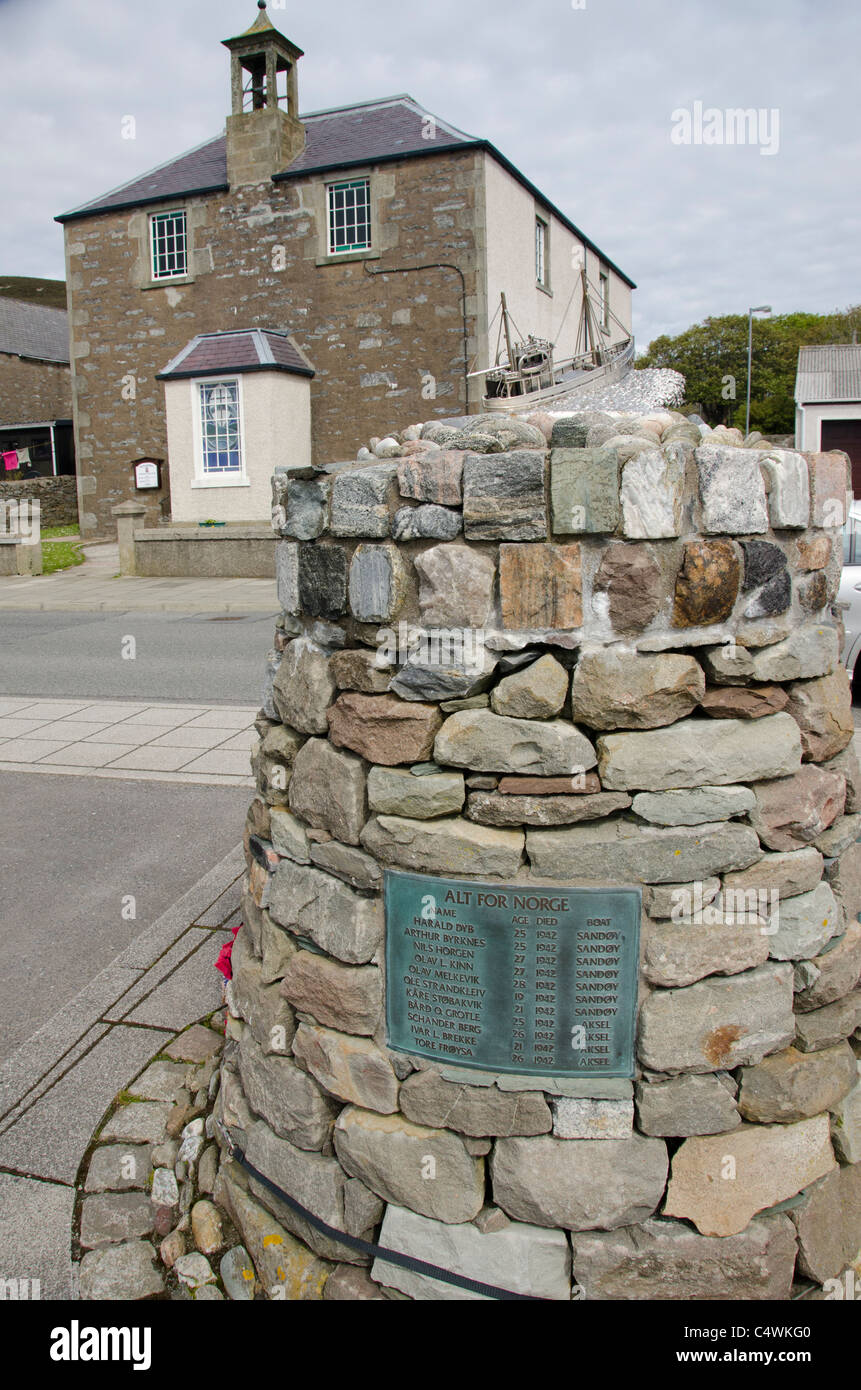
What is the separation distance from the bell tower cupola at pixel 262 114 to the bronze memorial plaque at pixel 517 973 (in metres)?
22.9

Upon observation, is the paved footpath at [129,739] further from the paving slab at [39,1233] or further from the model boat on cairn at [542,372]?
the model boat on cairn at [542,372]

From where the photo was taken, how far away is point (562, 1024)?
2689mm

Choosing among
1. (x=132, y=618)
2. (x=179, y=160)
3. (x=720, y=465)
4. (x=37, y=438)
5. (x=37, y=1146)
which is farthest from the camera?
(x=37, y=438)

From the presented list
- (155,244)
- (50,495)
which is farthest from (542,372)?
(50,495)

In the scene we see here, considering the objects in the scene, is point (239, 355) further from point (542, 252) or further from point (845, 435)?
point (845, 435)

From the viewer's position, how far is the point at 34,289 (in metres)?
57.8

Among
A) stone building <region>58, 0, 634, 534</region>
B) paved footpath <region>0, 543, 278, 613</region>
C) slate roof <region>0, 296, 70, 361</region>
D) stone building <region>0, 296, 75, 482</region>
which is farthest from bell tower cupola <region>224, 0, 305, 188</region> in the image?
slate roof <region>0, 296, 70, 361</region>

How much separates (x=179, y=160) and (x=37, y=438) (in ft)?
44.5

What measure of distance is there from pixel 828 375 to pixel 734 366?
57.3 ft

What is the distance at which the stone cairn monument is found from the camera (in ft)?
8.44

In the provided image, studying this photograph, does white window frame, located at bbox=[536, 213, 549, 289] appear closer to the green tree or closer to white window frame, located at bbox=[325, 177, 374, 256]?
white window frame, located at bbox=[325, 177, 374, 256]

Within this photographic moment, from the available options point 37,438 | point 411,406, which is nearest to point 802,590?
point 411,406

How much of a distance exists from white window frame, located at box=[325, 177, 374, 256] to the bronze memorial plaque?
21053 millimetres
